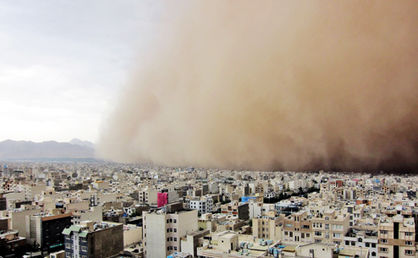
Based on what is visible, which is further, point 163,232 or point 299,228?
point 299,228

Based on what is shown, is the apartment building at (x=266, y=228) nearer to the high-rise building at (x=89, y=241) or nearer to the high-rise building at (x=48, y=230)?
the high-rise building at (x=89, y=241)

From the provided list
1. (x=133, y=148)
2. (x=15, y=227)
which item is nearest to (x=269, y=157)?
(x=133, y=148)

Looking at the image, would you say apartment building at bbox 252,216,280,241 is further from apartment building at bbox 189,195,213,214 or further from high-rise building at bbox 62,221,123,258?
apartment building at bbox 189,195,213,214

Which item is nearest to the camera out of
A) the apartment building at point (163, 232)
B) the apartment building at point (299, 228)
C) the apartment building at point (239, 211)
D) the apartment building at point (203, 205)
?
the apartment building at point (163, 232)

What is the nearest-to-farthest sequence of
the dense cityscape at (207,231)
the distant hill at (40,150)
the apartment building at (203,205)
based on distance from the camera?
the dense cityscape at (207,231), the apartment building at (203,205), the distant hill at (40,150)

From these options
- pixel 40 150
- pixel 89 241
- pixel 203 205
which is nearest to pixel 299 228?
pixel 89 241

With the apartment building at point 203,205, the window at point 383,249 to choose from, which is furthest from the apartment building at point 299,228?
the apartment building at point 203,205

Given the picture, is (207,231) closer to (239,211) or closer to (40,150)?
(239,211)

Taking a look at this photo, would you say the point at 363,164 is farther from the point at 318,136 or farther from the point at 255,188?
the point at 255,188
